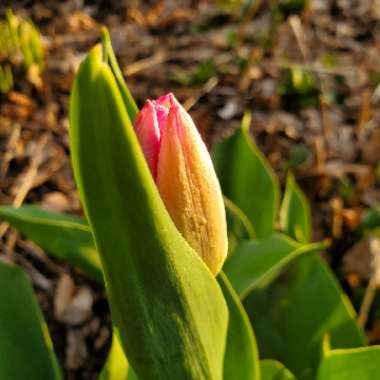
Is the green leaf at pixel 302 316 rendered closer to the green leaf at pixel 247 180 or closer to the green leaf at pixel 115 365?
the green leaf at pixel 247 180

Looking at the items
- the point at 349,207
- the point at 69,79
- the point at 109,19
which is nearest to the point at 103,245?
the point at 349,207

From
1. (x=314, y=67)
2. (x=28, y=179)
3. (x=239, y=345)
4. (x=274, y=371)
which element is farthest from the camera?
(x=314, y=67)

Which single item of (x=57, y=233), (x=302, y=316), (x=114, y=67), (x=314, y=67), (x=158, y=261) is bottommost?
(x=302, y=316)

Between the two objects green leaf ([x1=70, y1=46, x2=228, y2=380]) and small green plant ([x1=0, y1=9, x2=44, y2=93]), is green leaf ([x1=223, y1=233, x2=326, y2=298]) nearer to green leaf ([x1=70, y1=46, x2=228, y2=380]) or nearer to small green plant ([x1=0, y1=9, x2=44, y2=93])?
green leaf ([x1=70, y1=46, x2=228, y2=380])

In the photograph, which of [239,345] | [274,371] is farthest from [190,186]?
[274,371]

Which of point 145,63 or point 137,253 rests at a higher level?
point 137,253

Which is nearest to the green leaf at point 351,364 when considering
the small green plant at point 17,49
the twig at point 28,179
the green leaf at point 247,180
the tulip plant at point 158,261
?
the tulip plant at point 158,261

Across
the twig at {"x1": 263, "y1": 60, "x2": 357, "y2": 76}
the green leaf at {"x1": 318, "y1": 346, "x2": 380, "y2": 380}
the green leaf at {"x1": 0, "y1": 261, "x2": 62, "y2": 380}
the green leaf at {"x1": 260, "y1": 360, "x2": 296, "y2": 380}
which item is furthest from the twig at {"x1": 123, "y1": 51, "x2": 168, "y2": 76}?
the green leaf at {"x1": 318, "y1": 346, "x2": 380, "y2": 380}

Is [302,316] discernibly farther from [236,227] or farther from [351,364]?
[351,364]
